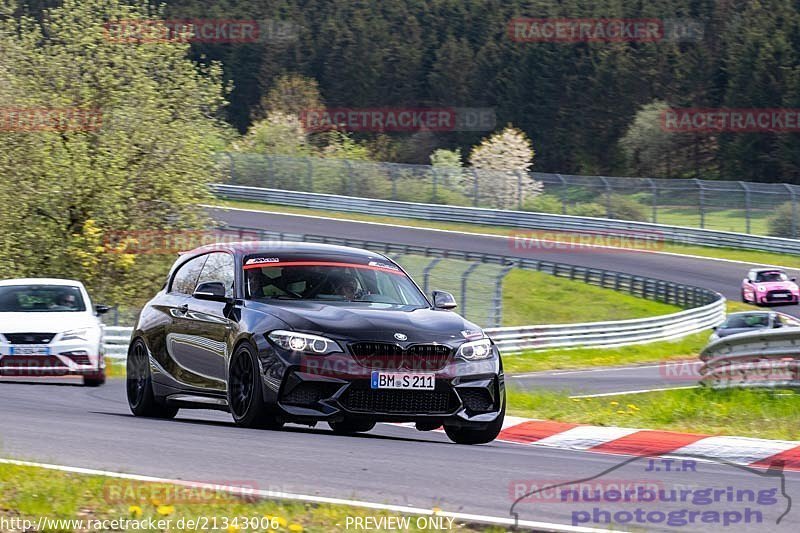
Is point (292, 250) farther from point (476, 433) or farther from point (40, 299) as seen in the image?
point (40, 299)

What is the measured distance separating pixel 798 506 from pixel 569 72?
310ft

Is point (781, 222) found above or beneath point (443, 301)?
beneath

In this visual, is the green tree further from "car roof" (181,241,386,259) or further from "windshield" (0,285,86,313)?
"car roof" (181,241,386,259)

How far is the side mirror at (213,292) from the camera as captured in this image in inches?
407

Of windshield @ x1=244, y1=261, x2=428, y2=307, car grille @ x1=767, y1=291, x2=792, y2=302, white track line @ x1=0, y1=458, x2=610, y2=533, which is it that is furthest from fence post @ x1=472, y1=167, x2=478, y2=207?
white track line @ x1=0, y1=458, x2=610, y2=533

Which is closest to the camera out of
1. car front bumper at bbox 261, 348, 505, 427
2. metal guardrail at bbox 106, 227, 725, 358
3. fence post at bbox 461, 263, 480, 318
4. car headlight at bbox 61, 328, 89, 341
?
car front bumper at bbox 261, 348, 505, 427

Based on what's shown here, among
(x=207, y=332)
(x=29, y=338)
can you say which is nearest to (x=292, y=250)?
(x=207, y=332)

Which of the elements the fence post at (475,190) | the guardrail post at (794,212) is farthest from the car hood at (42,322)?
the fence post at (475,190)

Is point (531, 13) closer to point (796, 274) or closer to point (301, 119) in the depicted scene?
point (301, 119)

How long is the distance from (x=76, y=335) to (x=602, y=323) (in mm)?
19147

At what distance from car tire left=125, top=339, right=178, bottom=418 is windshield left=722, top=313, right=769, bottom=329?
1805cm

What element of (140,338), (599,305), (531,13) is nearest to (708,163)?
(531,13)

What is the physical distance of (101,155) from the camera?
33219mm

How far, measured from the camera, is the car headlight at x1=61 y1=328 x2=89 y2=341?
16.9m
